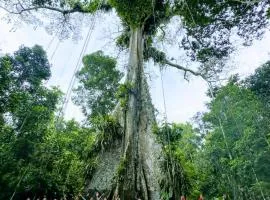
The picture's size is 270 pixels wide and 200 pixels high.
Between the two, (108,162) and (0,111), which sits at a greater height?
(0,111)

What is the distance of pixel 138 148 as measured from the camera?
267 inches

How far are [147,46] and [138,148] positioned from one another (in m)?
5.54

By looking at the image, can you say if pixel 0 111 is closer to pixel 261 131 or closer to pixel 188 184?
pixel 188 184

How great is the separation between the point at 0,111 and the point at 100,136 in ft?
13.0

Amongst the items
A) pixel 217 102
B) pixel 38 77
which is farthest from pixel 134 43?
pixel 217 102

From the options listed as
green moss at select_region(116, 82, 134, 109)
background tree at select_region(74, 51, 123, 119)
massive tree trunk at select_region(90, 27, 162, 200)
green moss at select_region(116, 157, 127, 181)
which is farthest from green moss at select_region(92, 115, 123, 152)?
background tree at select_region(74, 51, 123, 119)

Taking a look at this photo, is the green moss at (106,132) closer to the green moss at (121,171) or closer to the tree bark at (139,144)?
the tree bark at (139,144)

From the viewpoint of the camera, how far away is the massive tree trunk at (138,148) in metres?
5.75

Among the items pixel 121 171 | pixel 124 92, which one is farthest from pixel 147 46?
pixel 121 171

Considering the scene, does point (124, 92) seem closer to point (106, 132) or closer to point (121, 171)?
point (106, 132)

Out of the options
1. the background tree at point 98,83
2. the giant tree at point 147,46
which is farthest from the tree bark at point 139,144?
the background tree at point 98,83

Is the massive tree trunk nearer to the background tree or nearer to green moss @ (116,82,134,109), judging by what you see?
green moss @ (116,82,134,109)

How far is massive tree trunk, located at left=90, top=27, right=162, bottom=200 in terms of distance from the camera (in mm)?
5746

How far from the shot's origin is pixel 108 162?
22.3 feet
